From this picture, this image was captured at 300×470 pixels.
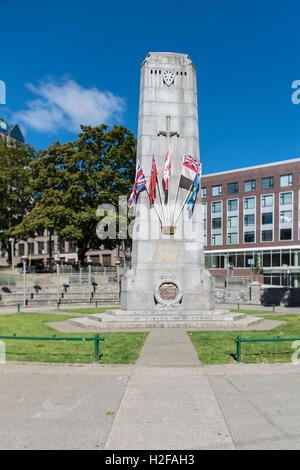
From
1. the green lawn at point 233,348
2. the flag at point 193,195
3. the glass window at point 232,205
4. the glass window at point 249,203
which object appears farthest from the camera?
the glass window at point 232,205

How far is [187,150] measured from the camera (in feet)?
61.2

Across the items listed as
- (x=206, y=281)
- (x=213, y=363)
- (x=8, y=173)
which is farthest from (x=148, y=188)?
(x=8, y=173)

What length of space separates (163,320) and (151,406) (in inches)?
378

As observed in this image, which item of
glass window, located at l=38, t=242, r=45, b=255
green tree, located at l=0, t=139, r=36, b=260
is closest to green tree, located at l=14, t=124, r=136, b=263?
green tree, located at l=0, t=139, r=36, b=260

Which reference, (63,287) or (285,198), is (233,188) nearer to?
(285,198)

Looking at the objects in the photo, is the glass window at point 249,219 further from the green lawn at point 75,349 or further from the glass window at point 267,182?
the green lawn at point 75,349

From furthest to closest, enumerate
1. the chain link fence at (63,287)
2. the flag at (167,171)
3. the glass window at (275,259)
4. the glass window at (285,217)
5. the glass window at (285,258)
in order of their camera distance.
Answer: the glass window at (285,217), the glass window at (275,259), the glass window at (285,258), the chain link fence at (63,287), the flag at (167,171)

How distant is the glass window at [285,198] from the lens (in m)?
56.9

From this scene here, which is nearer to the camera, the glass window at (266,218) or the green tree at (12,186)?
the green tree at (12,186)


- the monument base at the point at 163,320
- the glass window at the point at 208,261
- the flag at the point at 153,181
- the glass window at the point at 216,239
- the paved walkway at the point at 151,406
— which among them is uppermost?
the flag at the point at 153,181

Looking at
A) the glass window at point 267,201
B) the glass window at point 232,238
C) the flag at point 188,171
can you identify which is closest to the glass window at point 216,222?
the glass window at point 232,238

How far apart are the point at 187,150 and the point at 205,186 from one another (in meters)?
50.0

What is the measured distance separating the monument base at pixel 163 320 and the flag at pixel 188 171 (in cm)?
686
